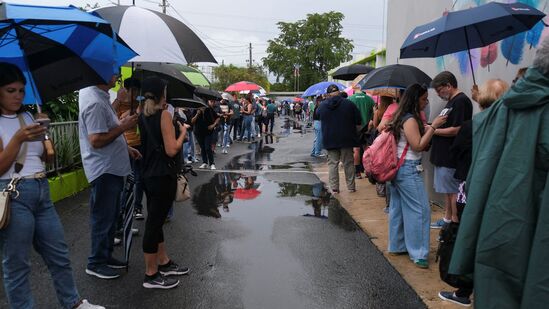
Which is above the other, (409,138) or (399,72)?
(399,72)

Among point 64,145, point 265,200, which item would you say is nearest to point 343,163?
point 265,200

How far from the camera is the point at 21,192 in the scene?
2.95m

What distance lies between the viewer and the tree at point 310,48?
232 ft

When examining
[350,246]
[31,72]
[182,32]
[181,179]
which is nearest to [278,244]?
[350,246]

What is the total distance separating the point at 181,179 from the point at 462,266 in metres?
2.76

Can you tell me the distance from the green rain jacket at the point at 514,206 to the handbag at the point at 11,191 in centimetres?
264

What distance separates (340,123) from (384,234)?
264 cm

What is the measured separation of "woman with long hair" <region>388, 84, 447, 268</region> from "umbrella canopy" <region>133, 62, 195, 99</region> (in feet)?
9.27

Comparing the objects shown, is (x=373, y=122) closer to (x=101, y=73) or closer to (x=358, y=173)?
(x=358, y=173)

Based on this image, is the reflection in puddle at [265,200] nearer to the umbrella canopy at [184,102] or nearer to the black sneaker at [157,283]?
the umbrella canopy at [184,102]

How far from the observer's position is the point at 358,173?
9.66 metres

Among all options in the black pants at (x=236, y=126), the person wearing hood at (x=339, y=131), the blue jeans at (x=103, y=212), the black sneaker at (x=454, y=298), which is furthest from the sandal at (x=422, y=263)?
the black pants at (x=236, y=126)

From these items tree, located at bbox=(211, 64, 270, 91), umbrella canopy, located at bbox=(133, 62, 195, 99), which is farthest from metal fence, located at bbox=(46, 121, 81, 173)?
tree, located at bbox=(211, 64, 270, 91)

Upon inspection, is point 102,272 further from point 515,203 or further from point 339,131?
point 339,131
